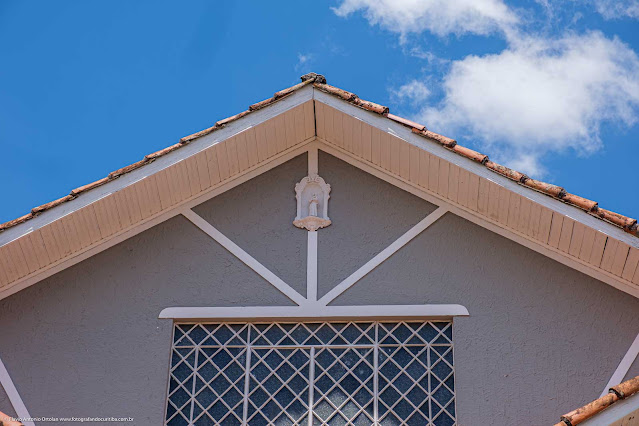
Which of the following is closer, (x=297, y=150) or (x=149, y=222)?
(x=149, y=222)

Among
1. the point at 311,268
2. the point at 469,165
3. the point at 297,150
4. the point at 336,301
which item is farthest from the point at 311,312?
the point at 469,165

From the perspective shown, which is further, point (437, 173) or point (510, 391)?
A: point (437, 173)

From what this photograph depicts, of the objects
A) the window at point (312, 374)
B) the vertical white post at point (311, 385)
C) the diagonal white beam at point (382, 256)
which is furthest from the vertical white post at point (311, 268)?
the vertical white post at point (311, 385)

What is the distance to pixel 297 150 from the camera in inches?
409

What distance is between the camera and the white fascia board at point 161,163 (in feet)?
31.1

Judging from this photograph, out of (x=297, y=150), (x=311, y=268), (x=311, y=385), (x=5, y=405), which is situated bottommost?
(x=5, y=405)

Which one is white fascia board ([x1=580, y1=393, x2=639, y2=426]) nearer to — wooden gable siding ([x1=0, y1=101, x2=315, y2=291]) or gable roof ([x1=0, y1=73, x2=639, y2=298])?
gable roof ([x1=0, y1=73, x2=639, y2=298])

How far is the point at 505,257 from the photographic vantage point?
964cm

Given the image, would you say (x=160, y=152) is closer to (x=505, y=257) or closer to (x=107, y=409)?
(x=107, y=409)

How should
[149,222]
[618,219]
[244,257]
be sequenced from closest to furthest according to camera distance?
[618,219]
[244,257]
[149,222]

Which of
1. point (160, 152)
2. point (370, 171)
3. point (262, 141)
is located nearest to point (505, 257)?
point (370, 171)

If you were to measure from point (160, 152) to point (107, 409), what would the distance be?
86.1 inches

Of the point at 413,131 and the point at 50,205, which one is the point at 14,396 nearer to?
the point at 50,205

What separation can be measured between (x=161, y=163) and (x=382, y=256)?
80.1 inches
